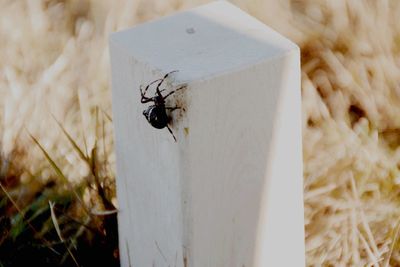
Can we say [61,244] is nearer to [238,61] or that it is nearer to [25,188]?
[25,188]

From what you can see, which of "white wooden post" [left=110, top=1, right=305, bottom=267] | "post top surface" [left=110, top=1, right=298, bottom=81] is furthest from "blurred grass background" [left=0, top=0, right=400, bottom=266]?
"post top surface" [left=110, top=1, right=298, bottom=81]

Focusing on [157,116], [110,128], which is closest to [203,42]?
[157,116]

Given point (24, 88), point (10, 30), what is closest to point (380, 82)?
point (24, 88)

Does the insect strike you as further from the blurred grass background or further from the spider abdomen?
the blurred grass background

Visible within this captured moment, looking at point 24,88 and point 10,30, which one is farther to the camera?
point 10,30

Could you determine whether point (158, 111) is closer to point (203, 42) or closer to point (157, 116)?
point (157, 116)

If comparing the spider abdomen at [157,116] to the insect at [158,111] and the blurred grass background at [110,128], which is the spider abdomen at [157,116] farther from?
the blurred grass background at [110,128]
